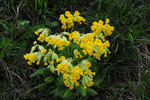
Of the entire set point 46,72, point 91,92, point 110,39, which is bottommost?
point 91,92

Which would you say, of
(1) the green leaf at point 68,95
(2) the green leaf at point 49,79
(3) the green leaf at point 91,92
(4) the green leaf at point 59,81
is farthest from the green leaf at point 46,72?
(3) the green leaf at point 91,92

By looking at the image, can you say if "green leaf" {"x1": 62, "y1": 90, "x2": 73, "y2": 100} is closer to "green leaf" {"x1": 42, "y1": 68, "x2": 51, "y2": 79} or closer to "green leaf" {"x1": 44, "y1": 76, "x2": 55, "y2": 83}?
"green leaf" {"x1": 44, "y1": 76, "x2": 55, "y2": 83}

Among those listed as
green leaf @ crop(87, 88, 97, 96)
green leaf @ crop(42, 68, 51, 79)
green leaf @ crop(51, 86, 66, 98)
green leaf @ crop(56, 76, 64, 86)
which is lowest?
green leaf @ crop(87, 88, 97, 96)

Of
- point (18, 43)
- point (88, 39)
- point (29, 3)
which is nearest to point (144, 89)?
point (88, 39)

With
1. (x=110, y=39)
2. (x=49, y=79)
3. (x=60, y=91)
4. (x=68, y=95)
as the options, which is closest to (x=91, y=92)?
(x=68, y=95)

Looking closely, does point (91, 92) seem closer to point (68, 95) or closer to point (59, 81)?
point (68, 95)

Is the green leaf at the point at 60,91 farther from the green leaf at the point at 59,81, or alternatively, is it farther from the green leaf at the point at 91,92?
the green leaf at the point at 91,92

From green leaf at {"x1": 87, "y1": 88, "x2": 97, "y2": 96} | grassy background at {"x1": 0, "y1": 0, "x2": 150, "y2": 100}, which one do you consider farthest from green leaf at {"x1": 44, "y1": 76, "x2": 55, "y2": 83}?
green leaf at {"x1": 87, "y1": 88, "x2": 97, "y2": 96}

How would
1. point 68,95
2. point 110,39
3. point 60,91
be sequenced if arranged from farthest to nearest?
1. point 110,39
2. point 60,91
3. point 68,95
